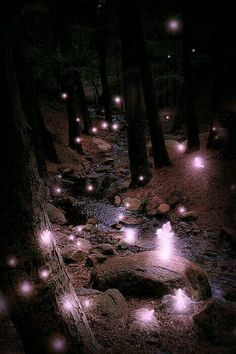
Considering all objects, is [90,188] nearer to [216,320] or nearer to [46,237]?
[216,320]

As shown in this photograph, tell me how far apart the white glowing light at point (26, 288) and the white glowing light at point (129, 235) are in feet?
18.0

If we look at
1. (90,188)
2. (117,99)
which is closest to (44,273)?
(90,188)

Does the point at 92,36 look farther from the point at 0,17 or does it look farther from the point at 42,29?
the point at 0,17

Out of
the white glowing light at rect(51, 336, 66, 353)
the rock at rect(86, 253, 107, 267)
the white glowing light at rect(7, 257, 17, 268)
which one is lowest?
the rock at rect(86, 253, 107, 267)

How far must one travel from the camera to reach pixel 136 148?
36.5 feet

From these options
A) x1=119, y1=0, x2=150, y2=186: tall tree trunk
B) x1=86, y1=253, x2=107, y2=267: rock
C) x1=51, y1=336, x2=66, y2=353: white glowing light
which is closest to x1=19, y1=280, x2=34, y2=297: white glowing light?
x1=51, y1=336, x2=66, y2=353: white glowing light

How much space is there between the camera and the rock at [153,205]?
9909 mm

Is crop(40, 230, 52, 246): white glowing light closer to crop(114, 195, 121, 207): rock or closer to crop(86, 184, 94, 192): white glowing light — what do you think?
crop(114, 195, 121, 207): rock

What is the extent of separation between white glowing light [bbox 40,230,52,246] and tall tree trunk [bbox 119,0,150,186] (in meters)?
8.24

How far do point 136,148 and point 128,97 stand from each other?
1.73 metres

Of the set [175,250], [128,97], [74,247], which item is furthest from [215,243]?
[128,97]

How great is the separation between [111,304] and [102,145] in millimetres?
14090

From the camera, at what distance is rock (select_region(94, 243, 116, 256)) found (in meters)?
7.45

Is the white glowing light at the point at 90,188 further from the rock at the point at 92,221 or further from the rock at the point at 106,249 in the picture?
the rock at the point at 106,249
